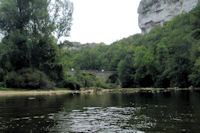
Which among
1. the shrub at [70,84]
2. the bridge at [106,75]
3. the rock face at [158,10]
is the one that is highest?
the rock face at [158,10]

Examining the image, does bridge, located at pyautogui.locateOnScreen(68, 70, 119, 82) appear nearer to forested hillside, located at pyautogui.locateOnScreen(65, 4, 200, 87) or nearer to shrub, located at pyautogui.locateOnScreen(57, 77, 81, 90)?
forested hillside, located at pyautogui.locateOnScreen(65, 4, 200, 87)

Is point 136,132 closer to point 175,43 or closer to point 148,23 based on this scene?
point 175,43

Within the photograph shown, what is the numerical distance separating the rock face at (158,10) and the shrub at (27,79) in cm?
8384

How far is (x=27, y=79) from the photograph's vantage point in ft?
127

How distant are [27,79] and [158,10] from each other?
→ 332ft

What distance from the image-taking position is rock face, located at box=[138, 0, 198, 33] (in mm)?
109750

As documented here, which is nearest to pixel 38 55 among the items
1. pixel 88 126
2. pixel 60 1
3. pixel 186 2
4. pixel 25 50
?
pixel 25 50

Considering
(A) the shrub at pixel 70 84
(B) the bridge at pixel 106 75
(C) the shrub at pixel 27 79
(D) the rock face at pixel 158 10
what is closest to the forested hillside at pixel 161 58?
(A) the shrub at pixel 70 84

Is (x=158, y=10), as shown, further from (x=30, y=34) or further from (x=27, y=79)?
(x=27, y=79)

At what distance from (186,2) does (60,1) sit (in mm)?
76589

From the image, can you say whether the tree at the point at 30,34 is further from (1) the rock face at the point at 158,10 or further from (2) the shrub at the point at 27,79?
(1) the rock face at the point at 158,10

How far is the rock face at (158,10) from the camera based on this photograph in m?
110

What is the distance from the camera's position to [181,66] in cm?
5156

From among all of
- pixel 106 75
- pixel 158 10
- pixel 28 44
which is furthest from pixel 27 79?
pixel 158 10
